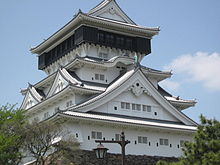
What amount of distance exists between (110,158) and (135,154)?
2.30m

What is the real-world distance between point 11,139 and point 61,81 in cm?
1051

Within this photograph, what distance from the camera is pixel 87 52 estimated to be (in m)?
38.8

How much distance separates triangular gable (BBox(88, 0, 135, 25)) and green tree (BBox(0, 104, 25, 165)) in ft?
54.7

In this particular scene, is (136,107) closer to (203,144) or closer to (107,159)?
(107,159)

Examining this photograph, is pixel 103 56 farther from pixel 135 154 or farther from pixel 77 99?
pixel 135 154

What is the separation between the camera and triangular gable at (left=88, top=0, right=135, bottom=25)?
4206 cm

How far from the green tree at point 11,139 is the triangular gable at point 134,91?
4.62 meters

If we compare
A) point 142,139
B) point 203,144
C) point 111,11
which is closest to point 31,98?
point 111,11

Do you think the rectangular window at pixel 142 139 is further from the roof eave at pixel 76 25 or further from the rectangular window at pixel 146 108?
the roof eave at pixel 76 25

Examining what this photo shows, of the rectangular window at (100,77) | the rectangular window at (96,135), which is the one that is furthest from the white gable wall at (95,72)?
the rectangular window at (96,135)

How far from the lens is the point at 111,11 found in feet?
141

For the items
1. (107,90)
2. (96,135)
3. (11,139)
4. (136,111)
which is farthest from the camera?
(136,111)

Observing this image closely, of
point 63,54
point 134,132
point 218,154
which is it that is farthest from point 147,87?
point 218,154

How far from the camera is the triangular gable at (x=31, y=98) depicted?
40134 millimetres
